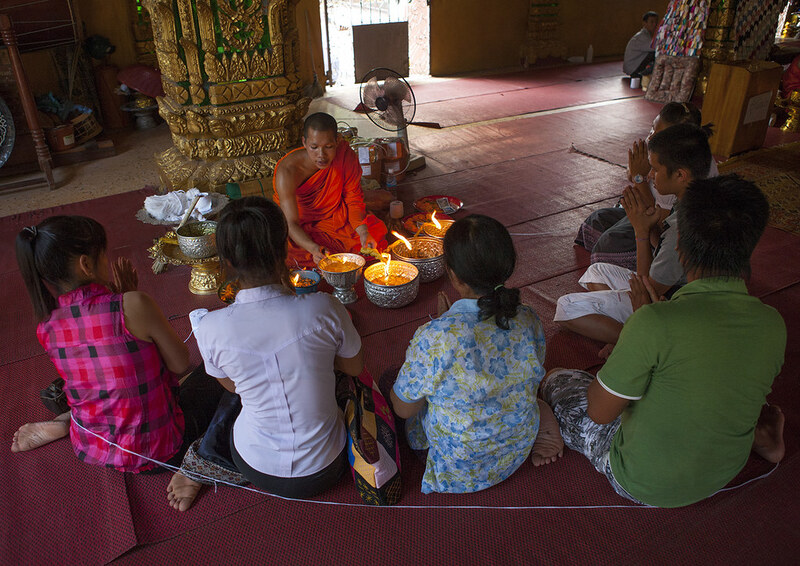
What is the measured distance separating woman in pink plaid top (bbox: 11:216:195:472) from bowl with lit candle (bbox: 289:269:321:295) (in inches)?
35.4

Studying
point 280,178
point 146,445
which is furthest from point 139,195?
point 146,445

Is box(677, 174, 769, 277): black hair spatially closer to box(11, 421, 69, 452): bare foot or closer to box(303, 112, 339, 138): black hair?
box(303, 112, 339, 138): black hair

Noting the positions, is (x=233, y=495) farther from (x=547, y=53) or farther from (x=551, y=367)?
(x=547, y=53)

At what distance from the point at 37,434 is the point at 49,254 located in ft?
3.35

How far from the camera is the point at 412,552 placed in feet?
6.25

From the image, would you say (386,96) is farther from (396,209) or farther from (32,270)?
(32,270)

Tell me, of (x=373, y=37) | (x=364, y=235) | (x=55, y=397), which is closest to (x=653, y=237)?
(x=364, y=235)

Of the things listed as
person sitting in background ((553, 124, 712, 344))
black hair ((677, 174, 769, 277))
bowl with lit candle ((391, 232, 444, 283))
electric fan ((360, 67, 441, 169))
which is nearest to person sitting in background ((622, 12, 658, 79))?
electric fan ((360, 67, 441, 169))

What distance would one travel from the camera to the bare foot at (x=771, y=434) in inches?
84.1

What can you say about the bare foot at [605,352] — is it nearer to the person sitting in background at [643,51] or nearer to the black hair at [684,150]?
the black hair at [684,150]

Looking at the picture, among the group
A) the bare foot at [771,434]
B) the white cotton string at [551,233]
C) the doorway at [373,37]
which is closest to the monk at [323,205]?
the white cotton string at [551,233]

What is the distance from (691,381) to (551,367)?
1.19 metres

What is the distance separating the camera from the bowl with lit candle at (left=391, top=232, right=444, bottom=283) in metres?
3.35

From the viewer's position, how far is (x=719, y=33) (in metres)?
7.55
